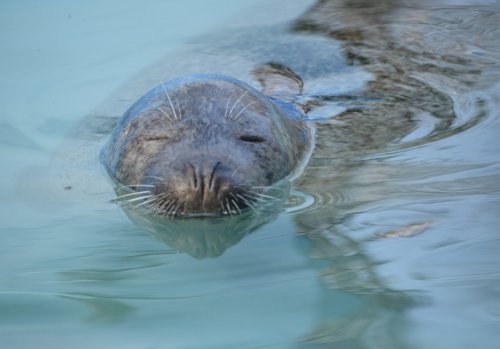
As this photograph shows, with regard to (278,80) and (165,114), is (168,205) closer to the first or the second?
(165,114)

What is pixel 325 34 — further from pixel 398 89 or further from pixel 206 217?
pixel 206 217

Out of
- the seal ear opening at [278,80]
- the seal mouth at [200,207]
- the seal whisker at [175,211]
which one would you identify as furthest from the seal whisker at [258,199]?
the seal ear opening at [278,80]

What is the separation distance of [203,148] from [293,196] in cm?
50

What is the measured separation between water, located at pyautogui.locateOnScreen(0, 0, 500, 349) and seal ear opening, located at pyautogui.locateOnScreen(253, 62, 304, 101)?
87 mm

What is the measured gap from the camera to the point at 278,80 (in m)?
6.80

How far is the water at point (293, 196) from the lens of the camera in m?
3.60

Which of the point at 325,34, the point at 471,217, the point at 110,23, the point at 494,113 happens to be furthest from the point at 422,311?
the point at 110,23

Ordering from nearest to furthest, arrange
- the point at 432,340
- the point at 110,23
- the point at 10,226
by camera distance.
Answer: the point at 432,340, the point at 10,226, the point at 110,23

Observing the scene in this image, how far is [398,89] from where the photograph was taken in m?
6.62

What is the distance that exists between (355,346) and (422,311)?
0.32 meters

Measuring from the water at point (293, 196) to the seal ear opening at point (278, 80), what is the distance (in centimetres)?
9

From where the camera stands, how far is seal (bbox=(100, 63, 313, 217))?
4773 millimetres

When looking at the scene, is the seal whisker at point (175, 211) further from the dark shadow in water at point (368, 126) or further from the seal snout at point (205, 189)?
the dark shadow in water at point (368, 126)

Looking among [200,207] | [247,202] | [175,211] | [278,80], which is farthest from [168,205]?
[278,80]
